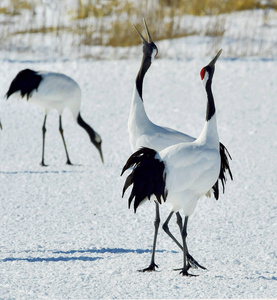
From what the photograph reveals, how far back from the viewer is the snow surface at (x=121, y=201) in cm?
372

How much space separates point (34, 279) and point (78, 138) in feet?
16.0

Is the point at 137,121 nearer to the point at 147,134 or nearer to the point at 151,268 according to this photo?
the point at 147,134

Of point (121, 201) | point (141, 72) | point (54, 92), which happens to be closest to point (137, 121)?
point (141, 72)

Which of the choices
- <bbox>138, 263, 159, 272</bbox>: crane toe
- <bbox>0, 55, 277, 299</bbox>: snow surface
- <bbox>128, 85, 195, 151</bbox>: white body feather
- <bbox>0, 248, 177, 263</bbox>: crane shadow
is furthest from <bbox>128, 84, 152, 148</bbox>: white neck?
<bbox>138, 263, 159, 272</bbox>: crane toe

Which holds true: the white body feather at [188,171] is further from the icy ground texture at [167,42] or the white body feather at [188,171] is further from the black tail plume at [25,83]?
the icy ground texture at [167,42]

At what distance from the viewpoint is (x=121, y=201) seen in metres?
5.76

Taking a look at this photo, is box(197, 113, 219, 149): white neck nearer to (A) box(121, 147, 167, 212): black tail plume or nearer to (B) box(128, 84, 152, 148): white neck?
(A) box(121, 147, 167, 212): black tail plume

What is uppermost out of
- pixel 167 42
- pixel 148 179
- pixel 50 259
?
pixel 167 42

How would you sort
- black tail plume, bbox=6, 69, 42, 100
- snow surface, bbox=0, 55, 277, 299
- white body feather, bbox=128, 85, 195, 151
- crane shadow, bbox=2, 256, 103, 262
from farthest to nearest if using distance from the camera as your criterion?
black tail plume, bbox=6, 69, 42, 100 → white body feather, bbox=128, 85, 195, 151 → crane shadow, bbox=2, 256, 103, 262 → snow surface, bbox=0, 55, 277, 299

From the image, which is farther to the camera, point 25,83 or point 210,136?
point 25,83

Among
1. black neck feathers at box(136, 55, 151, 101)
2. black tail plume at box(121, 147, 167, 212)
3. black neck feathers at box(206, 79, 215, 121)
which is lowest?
black tail plume at box(121, 147, 167, 212)

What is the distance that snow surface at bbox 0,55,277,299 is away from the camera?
12.2 ft

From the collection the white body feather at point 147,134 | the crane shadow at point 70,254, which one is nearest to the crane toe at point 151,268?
the crane shadow at point 70,254

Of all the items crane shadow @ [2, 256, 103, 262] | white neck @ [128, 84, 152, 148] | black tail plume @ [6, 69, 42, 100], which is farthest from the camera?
black tail plume @ [6, 69, 42, 100]
